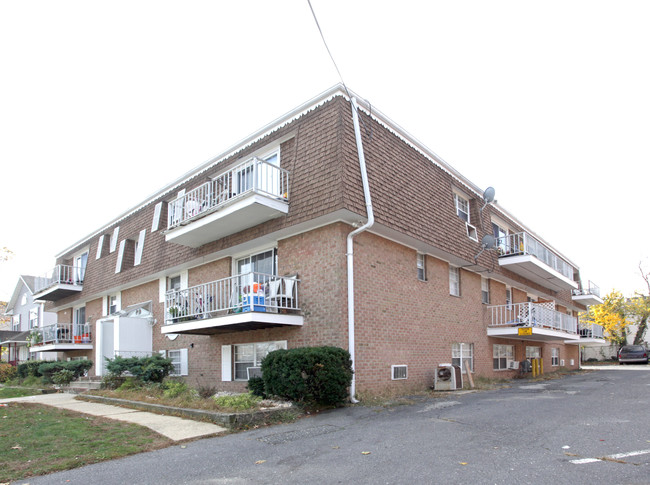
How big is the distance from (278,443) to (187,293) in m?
8.05

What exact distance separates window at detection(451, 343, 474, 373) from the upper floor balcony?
666 inches

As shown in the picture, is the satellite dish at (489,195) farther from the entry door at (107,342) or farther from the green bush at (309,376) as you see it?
the entry door at (107,342)

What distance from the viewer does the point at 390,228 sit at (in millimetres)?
12508

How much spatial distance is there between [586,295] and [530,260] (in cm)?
1516

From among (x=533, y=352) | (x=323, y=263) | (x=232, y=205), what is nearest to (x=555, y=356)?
(x=533, y=352)

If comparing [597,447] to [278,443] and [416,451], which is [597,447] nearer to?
[416,451]

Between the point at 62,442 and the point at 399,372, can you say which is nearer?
the point at 62,442

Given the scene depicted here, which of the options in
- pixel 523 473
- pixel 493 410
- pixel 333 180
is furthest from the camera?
pixel 333 180

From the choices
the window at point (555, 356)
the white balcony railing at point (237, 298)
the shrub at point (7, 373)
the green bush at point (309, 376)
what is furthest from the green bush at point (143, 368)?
the window at point (555, 356)

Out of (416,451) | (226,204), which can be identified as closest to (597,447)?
(416,451)

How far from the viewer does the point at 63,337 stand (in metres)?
22.8

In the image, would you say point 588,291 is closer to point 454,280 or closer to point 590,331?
point 590,331

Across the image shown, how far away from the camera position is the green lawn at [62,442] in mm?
6543

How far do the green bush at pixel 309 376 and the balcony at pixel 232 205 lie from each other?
147 inches
